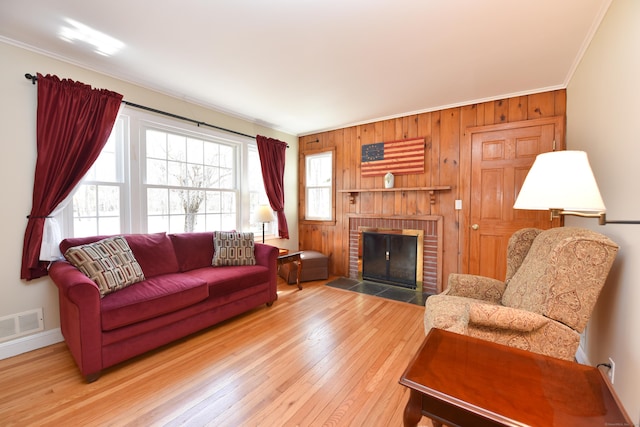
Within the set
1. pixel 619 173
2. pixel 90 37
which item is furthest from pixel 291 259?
pixel 619 173

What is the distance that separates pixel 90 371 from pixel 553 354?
278cm

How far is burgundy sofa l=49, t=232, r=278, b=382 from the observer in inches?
71.4

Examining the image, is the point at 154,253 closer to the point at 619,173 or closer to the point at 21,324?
the point at 21,324

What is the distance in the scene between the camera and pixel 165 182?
3.16 meters

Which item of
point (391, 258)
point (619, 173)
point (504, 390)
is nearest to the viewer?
point (504, 390)

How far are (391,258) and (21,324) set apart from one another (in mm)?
3919

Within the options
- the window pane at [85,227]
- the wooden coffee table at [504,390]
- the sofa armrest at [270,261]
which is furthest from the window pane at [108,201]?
the wooden coffee table at [504,390]

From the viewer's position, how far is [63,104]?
230 centimetres

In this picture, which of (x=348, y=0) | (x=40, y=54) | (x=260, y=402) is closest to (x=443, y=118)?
(x=348, y=0)

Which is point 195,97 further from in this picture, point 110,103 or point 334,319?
point 334,319

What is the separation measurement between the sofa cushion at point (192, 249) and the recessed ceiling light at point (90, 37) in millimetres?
1758

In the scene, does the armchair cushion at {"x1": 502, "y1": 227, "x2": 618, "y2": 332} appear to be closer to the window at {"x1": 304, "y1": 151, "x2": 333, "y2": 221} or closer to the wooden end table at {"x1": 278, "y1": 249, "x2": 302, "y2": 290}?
the wooden end table at {"x1": 278, "y1": 249, "x2": 302, "y2": 290}

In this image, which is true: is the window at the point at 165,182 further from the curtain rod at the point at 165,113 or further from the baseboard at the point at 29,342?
the baseboard at the point at 29,342

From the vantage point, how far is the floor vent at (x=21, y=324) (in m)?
2.10
